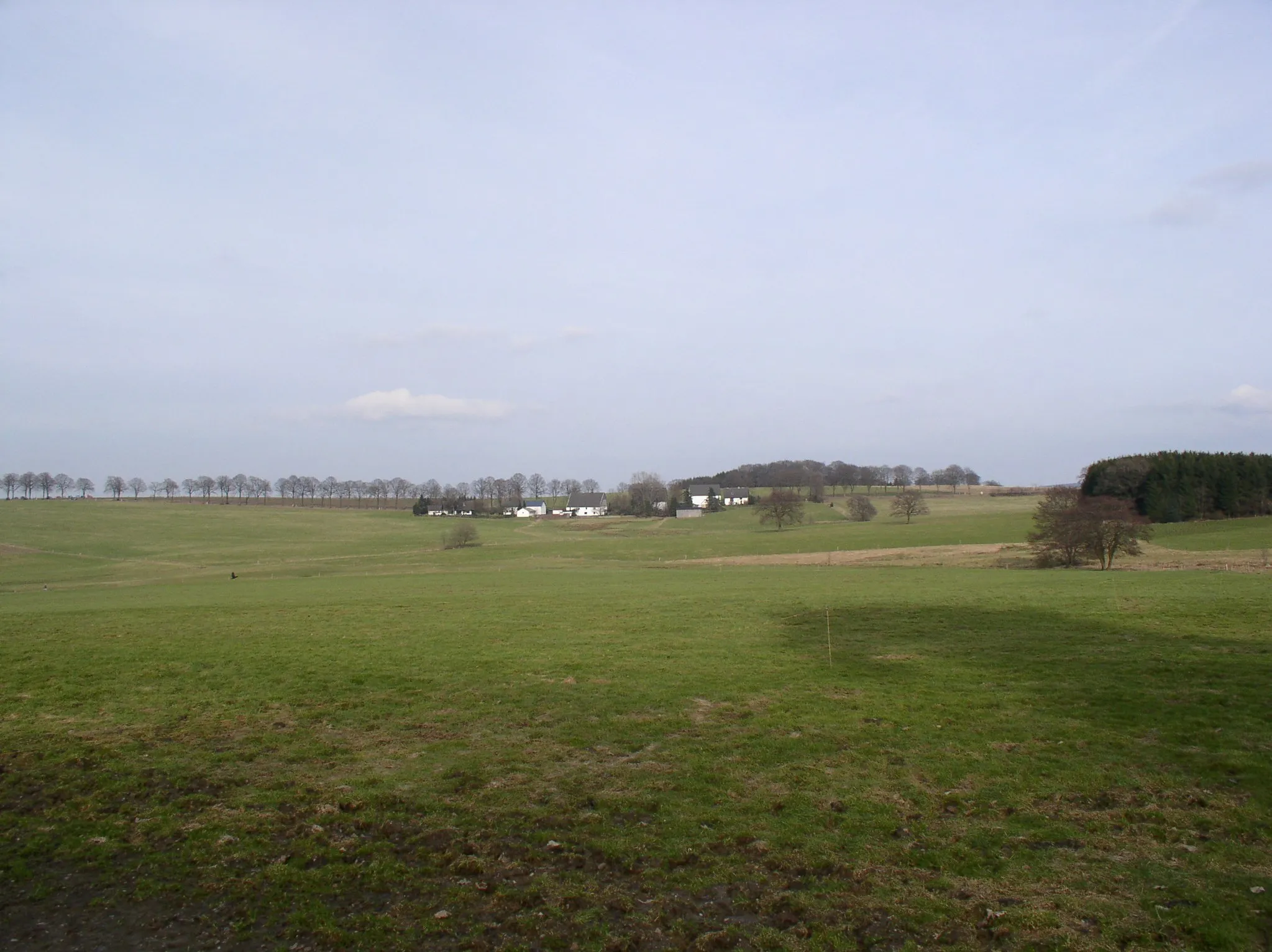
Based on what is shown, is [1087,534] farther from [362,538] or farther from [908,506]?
[362,538]

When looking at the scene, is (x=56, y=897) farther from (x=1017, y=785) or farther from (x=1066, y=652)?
(x=1066, y=652)

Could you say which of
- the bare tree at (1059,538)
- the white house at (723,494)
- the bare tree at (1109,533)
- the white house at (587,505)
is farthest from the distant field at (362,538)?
the bare tree at (1109,533)

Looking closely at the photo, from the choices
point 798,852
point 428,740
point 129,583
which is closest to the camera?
point 798,852

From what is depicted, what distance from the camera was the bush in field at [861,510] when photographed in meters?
109

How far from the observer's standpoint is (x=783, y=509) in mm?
101125

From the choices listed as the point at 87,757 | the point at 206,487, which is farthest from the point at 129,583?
the point at 206,487

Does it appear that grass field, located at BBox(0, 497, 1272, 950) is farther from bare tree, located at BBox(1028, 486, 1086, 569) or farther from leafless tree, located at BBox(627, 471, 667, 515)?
leafless tree, located at BBox(627, 471, 667, 515)

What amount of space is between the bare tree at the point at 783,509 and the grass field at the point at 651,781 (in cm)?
7674

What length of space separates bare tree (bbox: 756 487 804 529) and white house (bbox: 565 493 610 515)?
6056 cm

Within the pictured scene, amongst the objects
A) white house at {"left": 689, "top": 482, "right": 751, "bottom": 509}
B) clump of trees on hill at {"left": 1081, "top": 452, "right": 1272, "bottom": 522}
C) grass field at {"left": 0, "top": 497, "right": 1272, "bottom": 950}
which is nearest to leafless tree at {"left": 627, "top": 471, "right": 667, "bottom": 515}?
white house at {"left": 689, "top": 482, "right": 751, "bottom": 509}

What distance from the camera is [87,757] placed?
11.2 metres

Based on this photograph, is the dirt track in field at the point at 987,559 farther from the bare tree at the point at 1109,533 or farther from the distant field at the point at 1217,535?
the distant field at the point at 1217,535

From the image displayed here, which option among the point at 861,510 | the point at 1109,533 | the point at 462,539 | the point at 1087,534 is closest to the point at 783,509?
the point at 861,510

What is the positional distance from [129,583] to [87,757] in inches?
1960
